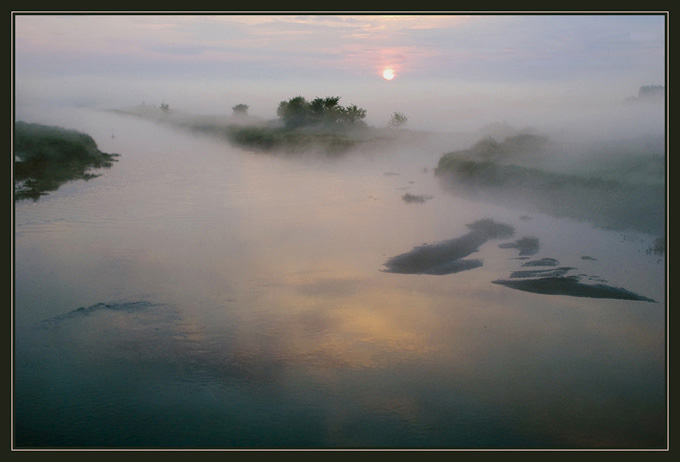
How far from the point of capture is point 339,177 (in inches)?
377

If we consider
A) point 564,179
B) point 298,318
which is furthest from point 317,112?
point 564,179

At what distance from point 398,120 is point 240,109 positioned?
2.08 m

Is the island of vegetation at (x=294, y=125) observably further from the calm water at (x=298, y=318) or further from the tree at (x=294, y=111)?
the calm water at (x=298, y=318)

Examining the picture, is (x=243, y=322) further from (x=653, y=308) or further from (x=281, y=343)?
(x=653, y=308)

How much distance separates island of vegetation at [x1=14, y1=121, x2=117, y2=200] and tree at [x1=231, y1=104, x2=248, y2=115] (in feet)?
5.65

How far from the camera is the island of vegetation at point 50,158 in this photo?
28.2 ft

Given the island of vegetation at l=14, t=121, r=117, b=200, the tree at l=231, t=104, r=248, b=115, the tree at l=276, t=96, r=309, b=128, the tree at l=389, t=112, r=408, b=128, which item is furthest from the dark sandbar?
the island of vegetation at l=14, t=121, r=117, b=200

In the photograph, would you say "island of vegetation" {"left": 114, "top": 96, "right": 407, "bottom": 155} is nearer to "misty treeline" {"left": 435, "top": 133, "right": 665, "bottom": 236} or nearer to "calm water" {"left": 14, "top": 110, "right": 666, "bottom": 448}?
"calm water" {"left": 14, "top": 110, "right": 666, "bottom": 448}

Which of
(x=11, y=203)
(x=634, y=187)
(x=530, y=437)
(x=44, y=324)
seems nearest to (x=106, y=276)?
Answer: (x=44, y=324)

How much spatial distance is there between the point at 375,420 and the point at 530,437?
161 cm

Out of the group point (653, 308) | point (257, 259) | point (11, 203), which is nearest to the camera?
point (11, 203)

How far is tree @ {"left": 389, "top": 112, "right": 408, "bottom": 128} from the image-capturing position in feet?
30.3

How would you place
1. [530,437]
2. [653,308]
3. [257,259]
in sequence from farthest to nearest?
[257,259], [653,308], [530,437]

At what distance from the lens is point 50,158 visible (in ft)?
29.1
